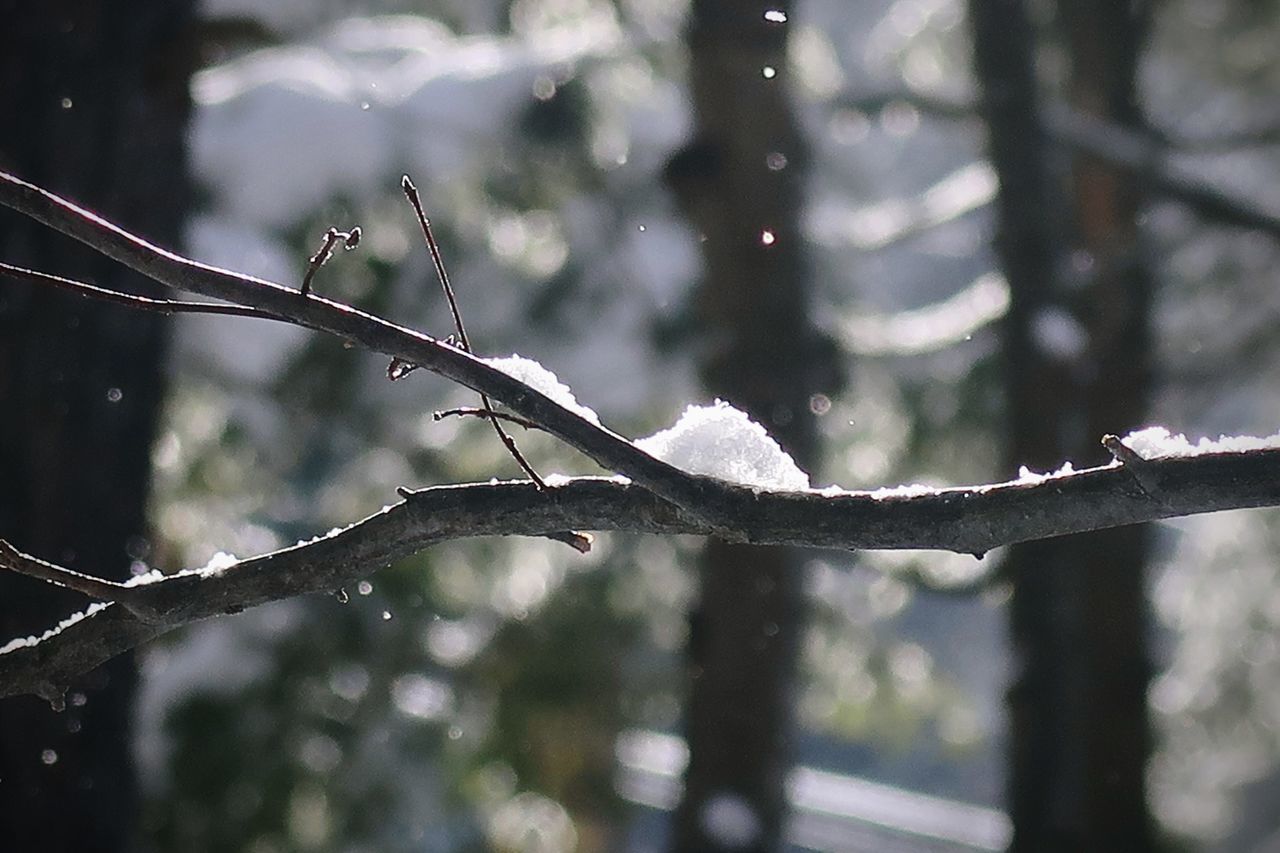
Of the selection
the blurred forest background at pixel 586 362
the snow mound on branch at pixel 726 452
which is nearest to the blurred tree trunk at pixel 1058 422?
the blurred forest background at pixel 586 362

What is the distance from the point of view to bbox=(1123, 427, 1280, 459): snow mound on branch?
1.13 m

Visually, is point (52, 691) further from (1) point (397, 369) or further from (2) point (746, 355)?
(2) point (746, 355)

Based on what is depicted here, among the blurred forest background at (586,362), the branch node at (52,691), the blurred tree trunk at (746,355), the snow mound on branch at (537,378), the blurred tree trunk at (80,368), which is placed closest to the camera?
the snow mound on branch at (537,378)

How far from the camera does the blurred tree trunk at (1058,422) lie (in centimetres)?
535

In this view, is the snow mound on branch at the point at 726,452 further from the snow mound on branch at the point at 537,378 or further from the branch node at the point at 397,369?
the branch node at the point at 397,369

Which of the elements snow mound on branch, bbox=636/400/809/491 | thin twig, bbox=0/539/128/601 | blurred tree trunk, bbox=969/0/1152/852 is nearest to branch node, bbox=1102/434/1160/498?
snow mound on branch, bbox=636/400/809/491

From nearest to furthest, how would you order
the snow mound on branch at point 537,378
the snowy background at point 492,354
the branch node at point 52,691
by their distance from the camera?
the snow mound on branch at point 537,378
the branch node at point 52,691
the snowy background at point 492,354

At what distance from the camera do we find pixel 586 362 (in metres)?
6.11

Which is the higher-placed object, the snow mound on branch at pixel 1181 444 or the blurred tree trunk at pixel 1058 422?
the blurred tree trunk at pixel 1058 422

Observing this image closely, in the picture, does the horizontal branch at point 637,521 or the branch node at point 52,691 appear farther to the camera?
the branch node at point 52,691

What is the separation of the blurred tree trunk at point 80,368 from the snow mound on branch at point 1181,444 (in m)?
2.56

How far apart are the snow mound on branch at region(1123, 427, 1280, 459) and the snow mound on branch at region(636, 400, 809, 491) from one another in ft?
1.02

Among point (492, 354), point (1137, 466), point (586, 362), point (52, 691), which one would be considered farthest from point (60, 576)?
point (586, 362)

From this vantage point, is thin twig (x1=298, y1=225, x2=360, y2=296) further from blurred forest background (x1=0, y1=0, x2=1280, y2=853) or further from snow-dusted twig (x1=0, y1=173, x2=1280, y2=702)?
blurred forest background (x1=0, y1=0, x2=1280, y2=853)
